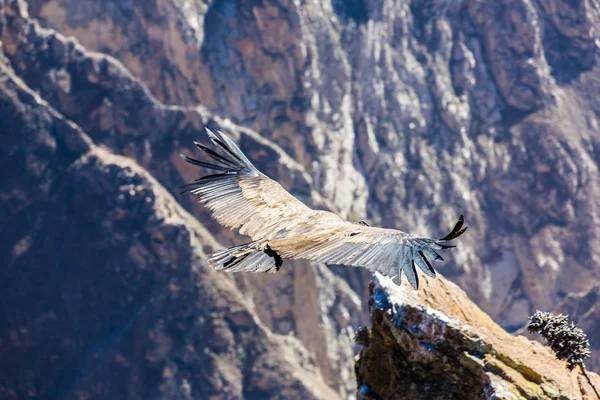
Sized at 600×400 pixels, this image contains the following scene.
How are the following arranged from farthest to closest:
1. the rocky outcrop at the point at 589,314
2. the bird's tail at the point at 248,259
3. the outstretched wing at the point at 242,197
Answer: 1. the rocky outcrop at the point at 589,314
2. the outstretched wing at the point at 242,197
3. the bird's tail at the point at 248,259

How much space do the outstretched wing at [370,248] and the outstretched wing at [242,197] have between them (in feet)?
3.27

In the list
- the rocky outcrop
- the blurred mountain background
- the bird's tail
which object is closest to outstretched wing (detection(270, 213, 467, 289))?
the bird's tail

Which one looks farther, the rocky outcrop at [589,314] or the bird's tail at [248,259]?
the rocky outcrop at [589,314]

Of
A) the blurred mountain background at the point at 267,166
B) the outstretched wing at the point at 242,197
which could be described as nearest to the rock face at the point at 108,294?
the blurred mountain background at the point at 267,166

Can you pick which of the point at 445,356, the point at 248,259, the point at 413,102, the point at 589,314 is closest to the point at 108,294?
the point at 413,102

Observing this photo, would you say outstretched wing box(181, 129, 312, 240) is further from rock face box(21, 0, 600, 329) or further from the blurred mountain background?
rock face box(21, 0, 600, 329)

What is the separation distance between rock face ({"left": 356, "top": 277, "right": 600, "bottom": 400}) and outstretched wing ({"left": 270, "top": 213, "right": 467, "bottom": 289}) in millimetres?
1820

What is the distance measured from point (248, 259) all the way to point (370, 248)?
77.2 inches

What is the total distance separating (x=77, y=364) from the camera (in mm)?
52656

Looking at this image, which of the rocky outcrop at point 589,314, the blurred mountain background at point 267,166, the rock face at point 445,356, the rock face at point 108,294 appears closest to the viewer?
the rock face at point 445,356

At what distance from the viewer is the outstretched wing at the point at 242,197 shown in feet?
38.3

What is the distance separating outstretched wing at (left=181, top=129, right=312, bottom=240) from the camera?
11.7 m

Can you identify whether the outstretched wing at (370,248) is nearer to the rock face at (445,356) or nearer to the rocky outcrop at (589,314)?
the rock face at (445,356)

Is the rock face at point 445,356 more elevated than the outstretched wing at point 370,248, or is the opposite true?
the outstretched wing at point 370,248
